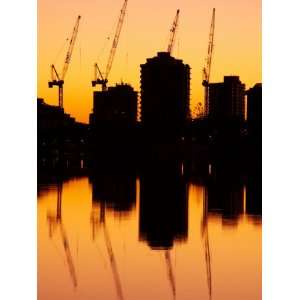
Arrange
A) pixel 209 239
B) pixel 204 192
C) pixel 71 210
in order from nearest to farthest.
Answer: pixel 209 239 → pixel 71 210 → pixel 204 192

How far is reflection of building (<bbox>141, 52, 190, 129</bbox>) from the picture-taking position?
404 inches

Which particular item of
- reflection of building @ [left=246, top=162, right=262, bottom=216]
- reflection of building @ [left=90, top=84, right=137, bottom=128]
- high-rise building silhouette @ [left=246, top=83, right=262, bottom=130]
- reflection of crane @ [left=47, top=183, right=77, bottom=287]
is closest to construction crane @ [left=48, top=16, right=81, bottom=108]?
reflection of building @ [left=90, top=84, right=137, bottom=128]

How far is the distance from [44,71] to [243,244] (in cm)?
331

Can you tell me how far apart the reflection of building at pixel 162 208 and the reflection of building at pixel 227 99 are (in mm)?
1752

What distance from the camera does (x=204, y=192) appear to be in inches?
629

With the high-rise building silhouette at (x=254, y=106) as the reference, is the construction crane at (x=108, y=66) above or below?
above

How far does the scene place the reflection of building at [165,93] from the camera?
33.6 ft

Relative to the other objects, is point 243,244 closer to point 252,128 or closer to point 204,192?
point 252,128

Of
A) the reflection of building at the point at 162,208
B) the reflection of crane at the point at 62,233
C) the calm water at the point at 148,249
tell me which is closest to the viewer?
the calm water at the point at 148,249

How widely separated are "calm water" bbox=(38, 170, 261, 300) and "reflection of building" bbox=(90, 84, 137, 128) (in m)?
1.50

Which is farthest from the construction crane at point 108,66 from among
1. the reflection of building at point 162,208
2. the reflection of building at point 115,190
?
the reflection of building at point 115,190

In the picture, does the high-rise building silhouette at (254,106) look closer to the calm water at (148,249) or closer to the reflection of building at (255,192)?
the reflection of building at (255,192)

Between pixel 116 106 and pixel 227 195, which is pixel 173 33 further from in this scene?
pixel 227 195
